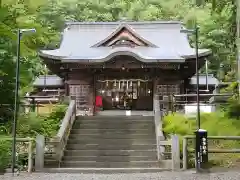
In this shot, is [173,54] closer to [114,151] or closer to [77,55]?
[77,55]

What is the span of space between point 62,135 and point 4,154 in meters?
2.32

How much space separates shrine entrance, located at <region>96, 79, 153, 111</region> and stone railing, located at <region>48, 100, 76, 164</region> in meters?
6.11

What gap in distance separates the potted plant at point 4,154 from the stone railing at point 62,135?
1305 millimetres

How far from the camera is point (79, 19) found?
47.0m

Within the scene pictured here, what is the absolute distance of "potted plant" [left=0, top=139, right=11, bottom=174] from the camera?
11.5 metres

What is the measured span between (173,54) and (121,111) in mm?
4418

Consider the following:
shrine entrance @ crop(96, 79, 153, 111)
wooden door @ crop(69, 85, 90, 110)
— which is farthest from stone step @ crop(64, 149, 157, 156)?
shrine entrance @ crop(96, 79, 153, 111)

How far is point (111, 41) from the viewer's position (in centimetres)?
2303

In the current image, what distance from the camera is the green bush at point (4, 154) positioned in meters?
11.5

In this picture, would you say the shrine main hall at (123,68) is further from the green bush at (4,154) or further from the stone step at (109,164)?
the green bush at (4,154)

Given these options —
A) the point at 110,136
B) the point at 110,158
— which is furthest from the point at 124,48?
the point at 110,158

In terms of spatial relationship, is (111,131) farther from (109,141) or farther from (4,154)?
(4,154)

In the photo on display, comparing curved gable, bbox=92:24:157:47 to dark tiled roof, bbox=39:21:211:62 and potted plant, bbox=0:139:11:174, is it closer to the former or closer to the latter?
dark tiled roof, bbox=39:21:211:62

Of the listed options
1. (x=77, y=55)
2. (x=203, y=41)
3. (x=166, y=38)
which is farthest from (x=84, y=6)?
(x=77, y=55)
